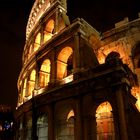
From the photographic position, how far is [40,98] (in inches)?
711

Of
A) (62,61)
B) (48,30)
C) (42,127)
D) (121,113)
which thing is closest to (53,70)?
(62,61)

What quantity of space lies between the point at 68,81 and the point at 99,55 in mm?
4266

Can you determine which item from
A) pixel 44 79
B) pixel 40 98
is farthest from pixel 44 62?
pixel 40 98

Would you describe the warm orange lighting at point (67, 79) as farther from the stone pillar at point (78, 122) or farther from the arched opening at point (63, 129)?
the arched opening at point (63, 129)

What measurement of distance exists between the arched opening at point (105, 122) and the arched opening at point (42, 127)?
4.28 meters

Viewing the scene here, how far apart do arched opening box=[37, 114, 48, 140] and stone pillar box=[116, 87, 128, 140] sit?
734 centimetres

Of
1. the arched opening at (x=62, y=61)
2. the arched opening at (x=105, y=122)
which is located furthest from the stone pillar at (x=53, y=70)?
the arched opening at (x=105, y=122)

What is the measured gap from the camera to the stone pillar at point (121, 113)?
1200cm

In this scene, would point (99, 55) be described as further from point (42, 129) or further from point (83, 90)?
point (42, 129)

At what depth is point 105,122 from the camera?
1645cm

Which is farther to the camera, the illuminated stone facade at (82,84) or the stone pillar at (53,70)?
the stone pillar at (53,70)

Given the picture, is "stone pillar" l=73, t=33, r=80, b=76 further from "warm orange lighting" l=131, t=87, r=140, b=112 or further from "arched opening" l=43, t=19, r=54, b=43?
"arched opening" l=43, t=19, r=54, b=43

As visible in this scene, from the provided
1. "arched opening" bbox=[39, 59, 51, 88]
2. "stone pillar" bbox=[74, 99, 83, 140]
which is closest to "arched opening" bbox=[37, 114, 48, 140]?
"arched opening" bbox=[39, 59, 51, 88]

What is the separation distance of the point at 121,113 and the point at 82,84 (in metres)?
3.49
